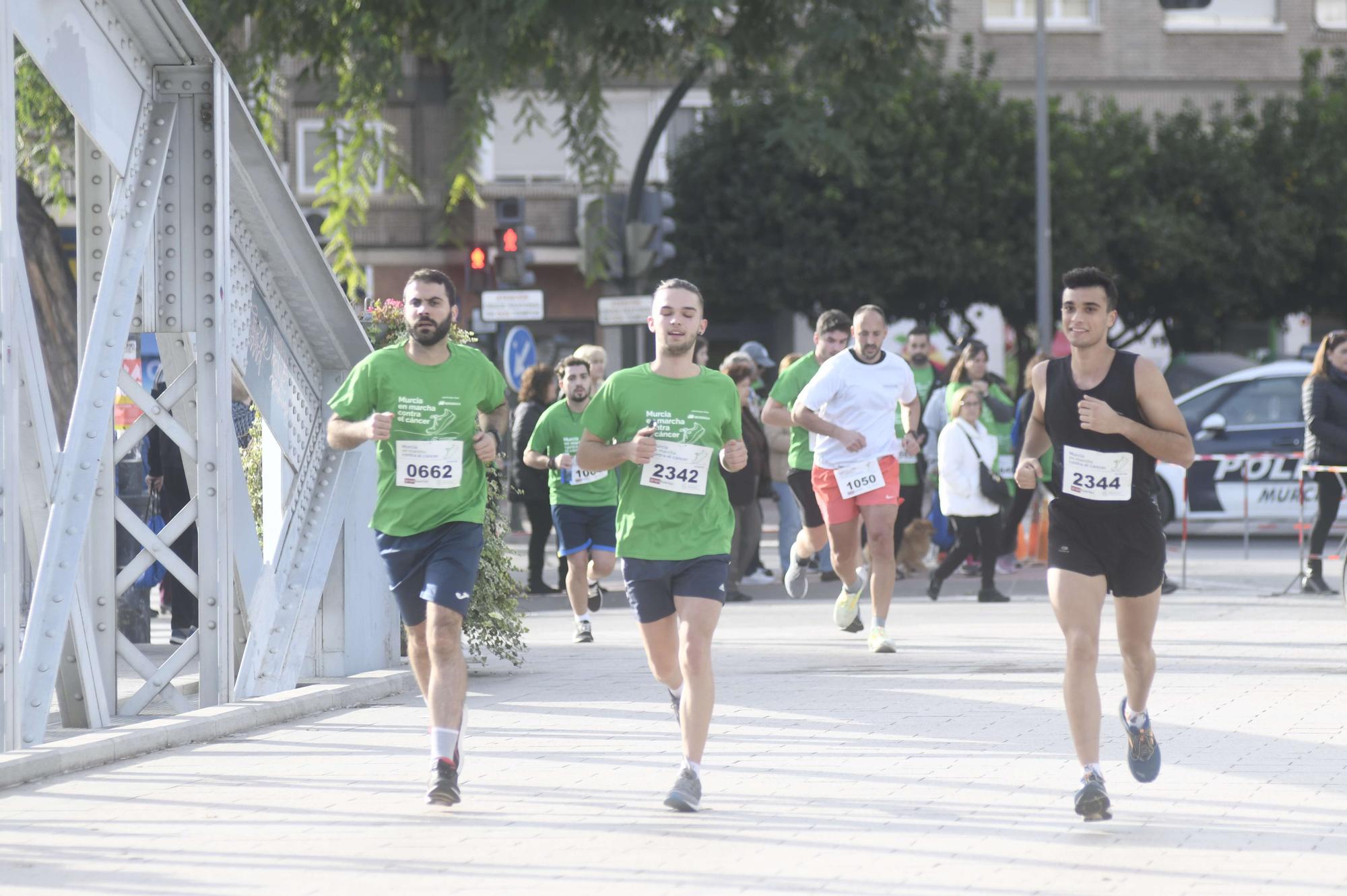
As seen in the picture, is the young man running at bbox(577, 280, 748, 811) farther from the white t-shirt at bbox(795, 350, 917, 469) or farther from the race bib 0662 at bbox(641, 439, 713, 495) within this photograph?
the white t-shirt at bbox(795, 350, 917, 469)

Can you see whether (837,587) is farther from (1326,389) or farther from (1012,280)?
(1012,280)

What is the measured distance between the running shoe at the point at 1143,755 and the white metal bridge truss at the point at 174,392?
3.90 metres

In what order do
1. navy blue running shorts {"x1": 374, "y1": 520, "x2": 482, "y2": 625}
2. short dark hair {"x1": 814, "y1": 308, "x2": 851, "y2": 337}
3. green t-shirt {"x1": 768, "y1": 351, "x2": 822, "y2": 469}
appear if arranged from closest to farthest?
navy blue running shorts {"x1": 374, "y1": 520, "x2": 482, "y2": 625}
short dark hair {"x1": 814, "y1": 308, "x2": 851, "y2": 337}
green t-shirt {"x1": 768, "y1": 351, "x2": 822, "y2": 469}

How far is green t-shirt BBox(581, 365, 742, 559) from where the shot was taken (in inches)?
270

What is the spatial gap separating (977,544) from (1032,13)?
86.5 ft

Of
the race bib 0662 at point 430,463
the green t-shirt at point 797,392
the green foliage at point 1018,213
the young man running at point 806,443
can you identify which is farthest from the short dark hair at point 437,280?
the green foliage at point 1018,213

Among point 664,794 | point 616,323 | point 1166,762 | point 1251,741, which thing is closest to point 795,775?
point 664,794

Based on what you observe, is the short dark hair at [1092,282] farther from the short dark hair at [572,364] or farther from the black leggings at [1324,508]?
the black leggings at [1324,508]

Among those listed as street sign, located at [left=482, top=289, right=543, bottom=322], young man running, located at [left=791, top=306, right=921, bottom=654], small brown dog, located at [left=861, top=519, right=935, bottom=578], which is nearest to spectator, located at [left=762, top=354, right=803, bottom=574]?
small brown dog, located at [left=861, top=519, right=935, bottom=578]

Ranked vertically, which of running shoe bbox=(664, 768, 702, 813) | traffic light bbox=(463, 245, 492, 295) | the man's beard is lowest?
running shoe bbox=(664, 768, 702, 813)

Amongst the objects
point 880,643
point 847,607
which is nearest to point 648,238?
point 847,607

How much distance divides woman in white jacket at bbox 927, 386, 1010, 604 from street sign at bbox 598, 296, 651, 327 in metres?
5.74

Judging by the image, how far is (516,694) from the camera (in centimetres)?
988

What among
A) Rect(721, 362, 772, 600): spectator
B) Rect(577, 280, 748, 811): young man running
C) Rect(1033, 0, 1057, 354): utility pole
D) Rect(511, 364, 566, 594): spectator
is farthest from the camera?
Rect(1033, 0, 1057, 354): utility pole
